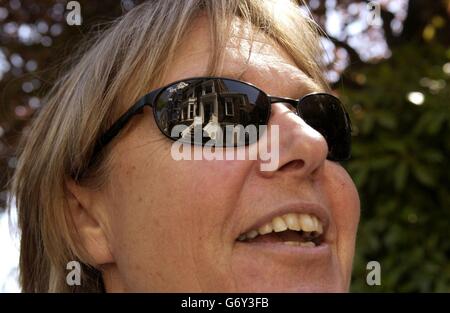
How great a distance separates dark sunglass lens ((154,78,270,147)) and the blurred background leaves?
1.09 metres

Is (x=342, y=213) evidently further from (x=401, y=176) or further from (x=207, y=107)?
(x=401, y=176)

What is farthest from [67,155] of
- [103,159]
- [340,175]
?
[340,175]

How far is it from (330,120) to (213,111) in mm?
438

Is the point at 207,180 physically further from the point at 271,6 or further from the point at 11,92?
the point at 11,92

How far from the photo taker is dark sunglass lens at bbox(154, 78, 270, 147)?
177 centimetres

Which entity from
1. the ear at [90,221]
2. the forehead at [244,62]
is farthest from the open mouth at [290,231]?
the ear at [90,221]

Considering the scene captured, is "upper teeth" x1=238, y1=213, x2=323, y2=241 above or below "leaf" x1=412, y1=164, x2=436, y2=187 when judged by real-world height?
above

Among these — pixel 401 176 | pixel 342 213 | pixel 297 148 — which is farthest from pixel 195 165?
pixel 401 176

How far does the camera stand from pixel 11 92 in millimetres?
3848

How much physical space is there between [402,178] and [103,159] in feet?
6.17

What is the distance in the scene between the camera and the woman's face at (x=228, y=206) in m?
1.69

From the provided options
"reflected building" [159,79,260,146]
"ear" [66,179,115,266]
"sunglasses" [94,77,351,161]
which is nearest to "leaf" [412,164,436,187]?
"sunglasses" [94,77,351,161]

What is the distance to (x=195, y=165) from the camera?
173 centimetres

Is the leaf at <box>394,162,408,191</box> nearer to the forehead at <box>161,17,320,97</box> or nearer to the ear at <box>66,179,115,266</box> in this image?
the forehead at <box>161,17,320,97</box>
